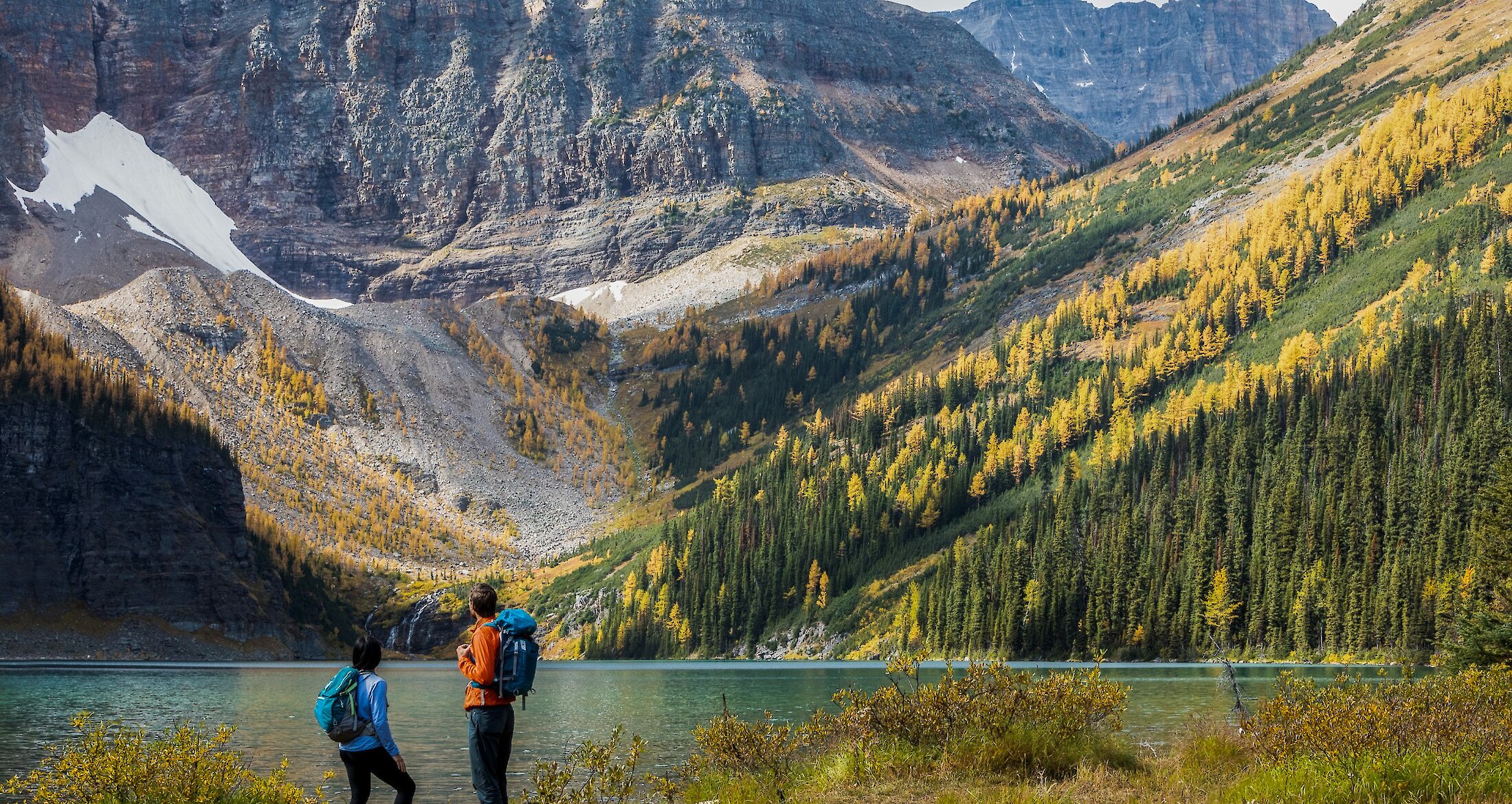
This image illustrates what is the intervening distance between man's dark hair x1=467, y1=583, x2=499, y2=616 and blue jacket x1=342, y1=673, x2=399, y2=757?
5.77 feet

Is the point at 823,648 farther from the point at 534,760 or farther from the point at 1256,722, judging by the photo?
the point at 1256,722

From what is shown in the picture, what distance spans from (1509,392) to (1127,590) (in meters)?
41.0

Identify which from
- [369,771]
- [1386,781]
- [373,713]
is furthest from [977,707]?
[373,713]

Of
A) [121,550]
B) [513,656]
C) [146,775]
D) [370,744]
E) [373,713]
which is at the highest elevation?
[121,550]

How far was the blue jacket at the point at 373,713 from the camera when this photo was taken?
18156 mm

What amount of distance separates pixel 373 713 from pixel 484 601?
2363 millimetres

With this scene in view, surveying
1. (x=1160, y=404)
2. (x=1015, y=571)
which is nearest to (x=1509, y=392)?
(x=1015, y=571)

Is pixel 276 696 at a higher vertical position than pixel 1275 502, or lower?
lower

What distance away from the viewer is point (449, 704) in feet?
265

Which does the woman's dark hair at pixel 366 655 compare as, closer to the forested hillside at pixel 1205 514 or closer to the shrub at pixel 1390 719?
the shrub at pixel 1390 719

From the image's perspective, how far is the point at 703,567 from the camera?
7628 inches

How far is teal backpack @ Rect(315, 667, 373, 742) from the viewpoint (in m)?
18.0

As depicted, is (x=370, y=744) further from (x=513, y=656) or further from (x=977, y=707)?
(x=977, y=707)

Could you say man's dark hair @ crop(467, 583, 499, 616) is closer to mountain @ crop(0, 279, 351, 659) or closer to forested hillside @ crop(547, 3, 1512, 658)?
forested hillside @ crop(547, 3, 1512, 658)
